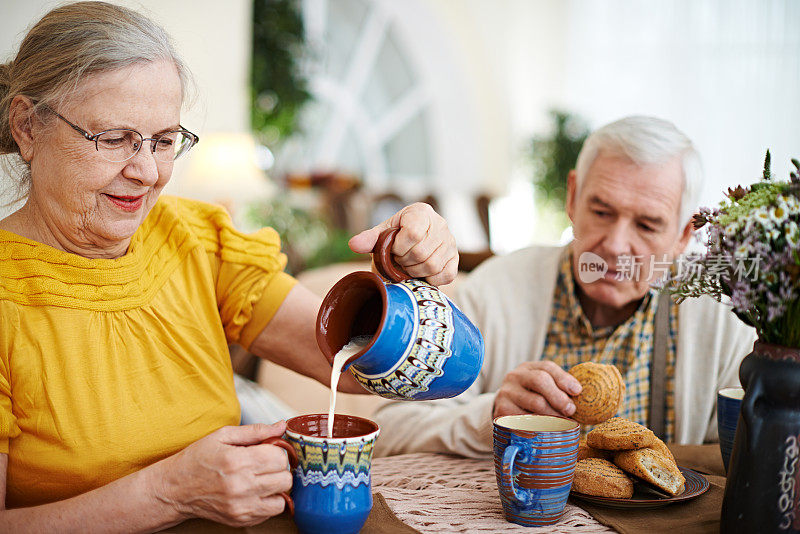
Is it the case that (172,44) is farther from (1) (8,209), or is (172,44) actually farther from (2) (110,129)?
(1) (8,209)

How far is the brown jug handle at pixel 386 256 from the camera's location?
0.93 meters

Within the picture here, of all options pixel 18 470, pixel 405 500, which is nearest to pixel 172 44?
pixel 18 470

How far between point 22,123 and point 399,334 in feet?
2.02

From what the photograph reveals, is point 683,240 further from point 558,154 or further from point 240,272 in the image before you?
point 558,154

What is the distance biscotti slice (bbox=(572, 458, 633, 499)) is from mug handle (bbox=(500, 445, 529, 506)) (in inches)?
4.5

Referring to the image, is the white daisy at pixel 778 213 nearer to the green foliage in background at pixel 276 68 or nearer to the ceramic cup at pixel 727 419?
the ceramic cup at pixel 727 419

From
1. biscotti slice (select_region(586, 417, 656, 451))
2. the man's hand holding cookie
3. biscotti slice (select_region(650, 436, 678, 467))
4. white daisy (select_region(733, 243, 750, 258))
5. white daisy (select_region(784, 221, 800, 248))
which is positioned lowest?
biscotti slice (select_region(650, 436, 678, 467))

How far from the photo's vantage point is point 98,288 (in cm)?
104

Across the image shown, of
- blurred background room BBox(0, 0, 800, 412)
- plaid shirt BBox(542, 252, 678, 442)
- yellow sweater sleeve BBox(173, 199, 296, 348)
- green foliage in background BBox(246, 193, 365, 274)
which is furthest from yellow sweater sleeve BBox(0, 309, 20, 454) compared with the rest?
blurred background room BBox(0, 0, 800, 412)

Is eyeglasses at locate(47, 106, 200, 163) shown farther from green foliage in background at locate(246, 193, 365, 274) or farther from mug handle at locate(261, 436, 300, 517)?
green foliage in background at locate(246, 193, 365, 274)

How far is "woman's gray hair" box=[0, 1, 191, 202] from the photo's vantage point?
940 millimetres

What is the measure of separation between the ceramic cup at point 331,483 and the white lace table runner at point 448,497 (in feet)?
0.35

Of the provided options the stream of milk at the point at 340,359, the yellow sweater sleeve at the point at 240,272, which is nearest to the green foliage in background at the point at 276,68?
the yellow sweater sleeve at the point at 240,272

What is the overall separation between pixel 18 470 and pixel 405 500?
1.67 ft
